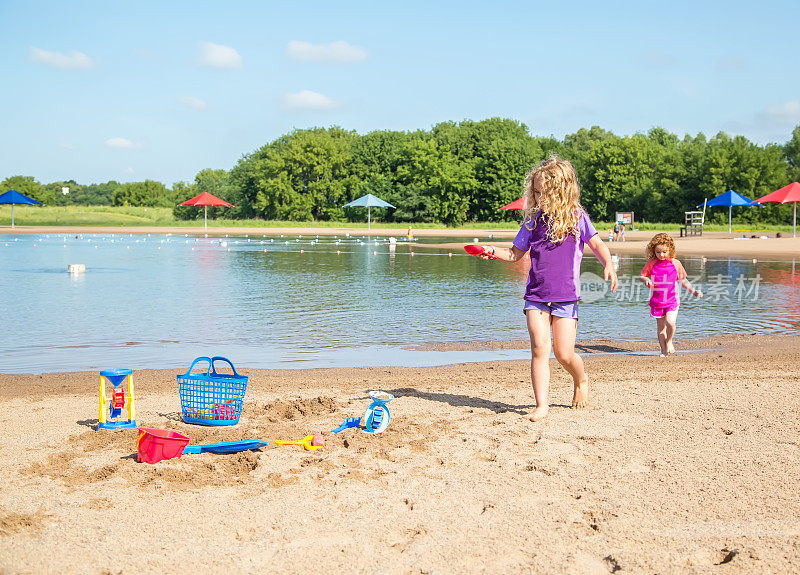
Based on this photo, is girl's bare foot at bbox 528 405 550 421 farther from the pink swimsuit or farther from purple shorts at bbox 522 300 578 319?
the pink swimsuit

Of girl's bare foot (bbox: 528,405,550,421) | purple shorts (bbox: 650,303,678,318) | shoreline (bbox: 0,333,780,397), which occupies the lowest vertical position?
shoreline (bbox: 0,333,780,397)

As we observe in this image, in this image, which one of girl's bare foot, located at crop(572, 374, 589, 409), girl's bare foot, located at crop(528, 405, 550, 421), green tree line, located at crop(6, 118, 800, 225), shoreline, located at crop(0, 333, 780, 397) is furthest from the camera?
green tree line, located at crop(6, 118, 800, 225)

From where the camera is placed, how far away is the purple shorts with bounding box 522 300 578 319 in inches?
232

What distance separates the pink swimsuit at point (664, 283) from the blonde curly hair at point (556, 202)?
4.16 meters

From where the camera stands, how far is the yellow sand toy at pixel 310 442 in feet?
17.0

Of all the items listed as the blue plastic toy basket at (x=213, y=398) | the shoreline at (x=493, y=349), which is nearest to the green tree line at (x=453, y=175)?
the shoreline at (x=493, y=349)

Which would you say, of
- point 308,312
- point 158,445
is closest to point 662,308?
point 158,445

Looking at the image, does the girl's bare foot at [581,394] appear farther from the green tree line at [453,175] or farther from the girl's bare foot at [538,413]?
the green tree line at [453,175]

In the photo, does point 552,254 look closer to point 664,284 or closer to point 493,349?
point 664,284

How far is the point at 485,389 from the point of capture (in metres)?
7.35

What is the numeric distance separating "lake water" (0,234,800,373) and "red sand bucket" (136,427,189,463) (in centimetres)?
443

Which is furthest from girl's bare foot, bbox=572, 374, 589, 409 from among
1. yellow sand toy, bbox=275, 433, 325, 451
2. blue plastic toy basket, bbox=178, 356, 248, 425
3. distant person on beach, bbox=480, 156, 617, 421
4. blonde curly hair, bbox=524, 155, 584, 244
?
blue plastic toy basket, bbox=178, 356, 248, 425

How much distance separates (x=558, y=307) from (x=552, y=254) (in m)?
0.43

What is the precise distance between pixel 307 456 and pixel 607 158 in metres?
73.0
